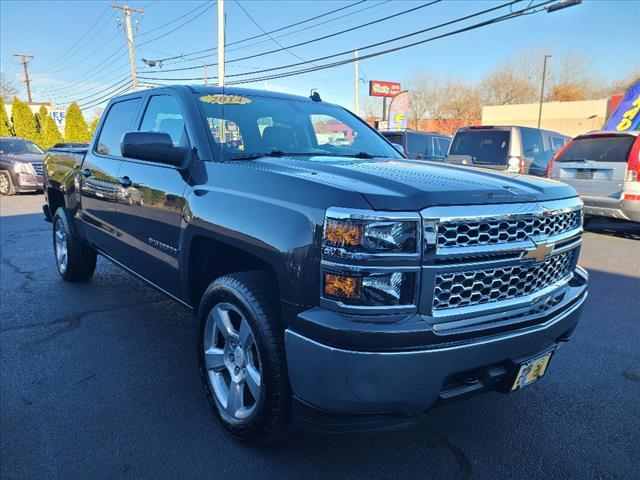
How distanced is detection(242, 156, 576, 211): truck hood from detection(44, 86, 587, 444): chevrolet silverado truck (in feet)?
0.04

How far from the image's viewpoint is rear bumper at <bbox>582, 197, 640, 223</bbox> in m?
7.32

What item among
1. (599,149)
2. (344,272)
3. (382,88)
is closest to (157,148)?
(344,272)

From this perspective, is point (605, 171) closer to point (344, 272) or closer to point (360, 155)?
point (360, 155)

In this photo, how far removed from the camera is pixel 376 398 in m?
1.82

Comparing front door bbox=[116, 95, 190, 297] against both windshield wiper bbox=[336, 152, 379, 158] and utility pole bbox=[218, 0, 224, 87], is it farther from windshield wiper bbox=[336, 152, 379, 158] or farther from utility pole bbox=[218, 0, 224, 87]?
utility pole bbox=[218, 0, 224, 87]

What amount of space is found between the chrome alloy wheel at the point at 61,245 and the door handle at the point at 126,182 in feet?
6.32

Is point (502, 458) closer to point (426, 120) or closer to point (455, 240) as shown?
point (455, 240)

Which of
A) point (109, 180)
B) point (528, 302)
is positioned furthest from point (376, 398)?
point (109, 180)

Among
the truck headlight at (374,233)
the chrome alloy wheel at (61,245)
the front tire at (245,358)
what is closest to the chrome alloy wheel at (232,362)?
the front tire at (245,358)

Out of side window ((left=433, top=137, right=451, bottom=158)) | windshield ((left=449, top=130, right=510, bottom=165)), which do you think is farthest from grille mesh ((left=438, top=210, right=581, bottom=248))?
side window ((left=433, top=137, right=451, bottom=158))

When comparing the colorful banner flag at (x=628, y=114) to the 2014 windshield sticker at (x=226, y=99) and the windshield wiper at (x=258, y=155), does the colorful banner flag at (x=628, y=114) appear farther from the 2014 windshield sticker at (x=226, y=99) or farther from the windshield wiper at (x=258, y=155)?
the windshield wiper at (x=258, y=155)

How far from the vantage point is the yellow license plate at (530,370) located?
2.13m

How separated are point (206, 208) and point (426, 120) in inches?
2277

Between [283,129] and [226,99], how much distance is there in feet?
1.41
